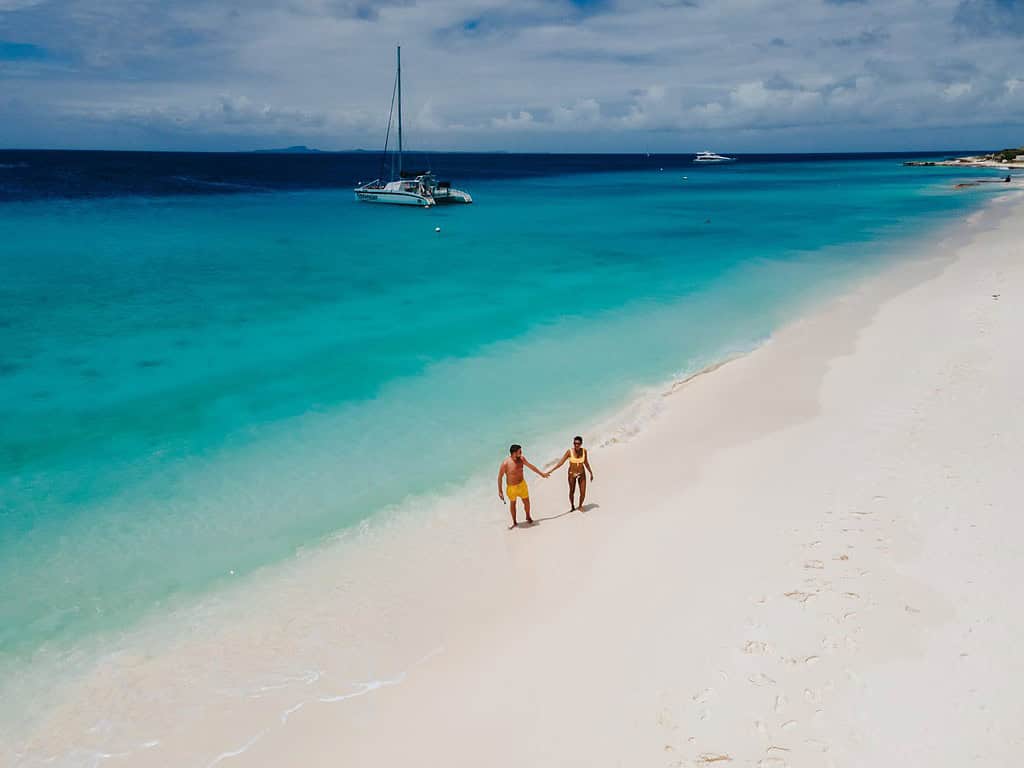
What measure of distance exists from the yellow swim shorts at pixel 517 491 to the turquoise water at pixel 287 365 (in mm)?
2317

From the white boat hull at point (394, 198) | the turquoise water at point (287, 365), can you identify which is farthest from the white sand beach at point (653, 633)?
the white boat hull at point (394, 198)

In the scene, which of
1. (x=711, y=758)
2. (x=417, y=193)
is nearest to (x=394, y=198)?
(x=417, y=193)

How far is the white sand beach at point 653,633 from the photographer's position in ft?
22.3

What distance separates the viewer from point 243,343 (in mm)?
22094

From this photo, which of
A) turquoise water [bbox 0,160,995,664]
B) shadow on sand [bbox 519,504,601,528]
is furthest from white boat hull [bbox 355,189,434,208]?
shadow on sand [bbox 519,504,601,528]

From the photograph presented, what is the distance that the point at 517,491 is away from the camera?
1076 centimetres

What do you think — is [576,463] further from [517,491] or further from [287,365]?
[287,365]

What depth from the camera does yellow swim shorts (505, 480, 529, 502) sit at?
422 inches

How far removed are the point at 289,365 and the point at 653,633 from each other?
1491 cm

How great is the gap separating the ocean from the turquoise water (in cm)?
8

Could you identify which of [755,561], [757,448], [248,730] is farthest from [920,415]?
[248,730]

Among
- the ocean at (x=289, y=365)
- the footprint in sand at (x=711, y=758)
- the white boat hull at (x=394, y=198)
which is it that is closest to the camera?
the footprint in sand at (x=711, y=758)

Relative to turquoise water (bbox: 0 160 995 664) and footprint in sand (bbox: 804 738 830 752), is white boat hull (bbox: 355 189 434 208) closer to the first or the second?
turquoise water (bbox: 0 160 995 664)

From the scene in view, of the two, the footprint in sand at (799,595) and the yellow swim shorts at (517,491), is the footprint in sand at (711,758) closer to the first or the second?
the footprint in sand at (799,595)
